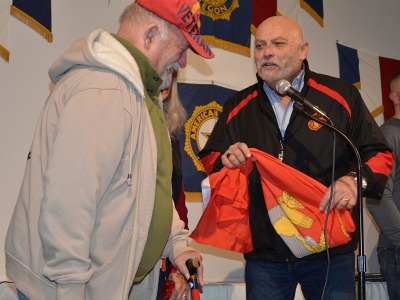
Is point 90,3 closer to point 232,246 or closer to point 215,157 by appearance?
point 215,157

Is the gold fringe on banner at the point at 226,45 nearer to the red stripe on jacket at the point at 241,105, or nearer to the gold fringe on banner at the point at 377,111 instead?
the gold fringe on banner at the point at 377,111

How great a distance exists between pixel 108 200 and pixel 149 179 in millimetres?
175

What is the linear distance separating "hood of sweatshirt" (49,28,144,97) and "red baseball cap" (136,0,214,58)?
239 mm

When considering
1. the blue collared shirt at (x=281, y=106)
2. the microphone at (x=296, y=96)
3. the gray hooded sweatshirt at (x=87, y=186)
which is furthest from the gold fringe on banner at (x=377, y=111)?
the gray hooded sweatshirt at (x=87, y=186)

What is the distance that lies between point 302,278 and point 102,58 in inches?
69.1

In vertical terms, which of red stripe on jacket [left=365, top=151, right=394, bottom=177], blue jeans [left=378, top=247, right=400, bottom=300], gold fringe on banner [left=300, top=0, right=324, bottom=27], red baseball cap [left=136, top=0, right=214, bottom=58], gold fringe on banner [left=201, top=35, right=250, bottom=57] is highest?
gold fringe on banner [left=300, top=0, right=324, bottom=27]

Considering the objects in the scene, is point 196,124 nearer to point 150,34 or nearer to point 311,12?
point 311,12

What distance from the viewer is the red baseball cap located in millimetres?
2277

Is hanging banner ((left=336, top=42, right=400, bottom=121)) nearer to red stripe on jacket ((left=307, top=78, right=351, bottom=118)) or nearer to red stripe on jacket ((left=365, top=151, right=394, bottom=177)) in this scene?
red stripe on jacket ((left=307, top=78, right=351, bottom=118))

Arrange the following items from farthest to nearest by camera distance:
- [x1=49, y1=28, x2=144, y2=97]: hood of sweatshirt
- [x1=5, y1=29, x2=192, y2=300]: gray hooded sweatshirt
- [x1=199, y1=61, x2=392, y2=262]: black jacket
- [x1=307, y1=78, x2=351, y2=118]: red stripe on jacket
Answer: [x1=307, y1=78, x2=351, y2=118]: red stripe on jacket < [x1=199, y1=61, x2=392, y2=262]: black jacket < [x1=49, y1=28, x2=144, y2=97]: hood of sweatshirt < [x1=5, y1=29, x2=192, y2=300]: gray hooded sweatshirt

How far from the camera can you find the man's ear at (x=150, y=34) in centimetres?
228

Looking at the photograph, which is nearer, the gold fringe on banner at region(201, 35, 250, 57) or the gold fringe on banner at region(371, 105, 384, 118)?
the gold fringe on banner at region(201, 35, 250, 57)

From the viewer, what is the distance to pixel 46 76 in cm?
480

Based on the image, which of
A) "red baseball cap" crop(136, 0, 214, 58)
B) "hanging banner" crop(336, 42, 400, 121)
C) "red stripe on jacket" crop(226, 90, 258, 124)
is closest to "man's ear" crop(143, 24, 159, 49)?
"red baseball cap" crop(136, 0, 214, 58)
